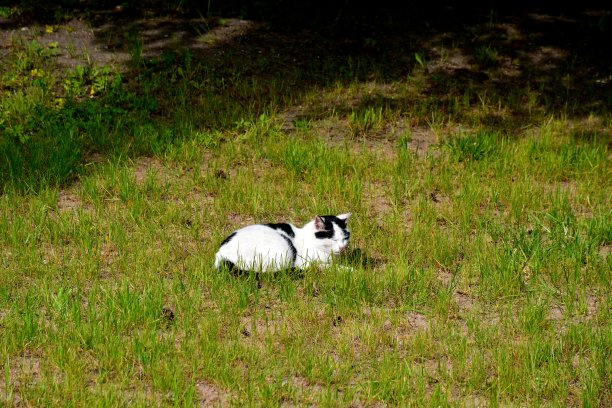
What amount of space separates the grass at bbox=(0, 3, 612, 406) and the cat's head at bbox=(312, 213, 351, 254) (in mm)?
185

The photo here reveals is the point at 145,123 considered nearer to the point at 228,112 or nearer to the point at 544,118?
the point at 228,112

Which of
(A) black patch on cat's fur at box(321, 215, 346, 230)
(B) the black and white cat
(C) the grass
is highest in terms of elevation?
(A) black patch on cat's fur at box(321, 215, 346, 230)

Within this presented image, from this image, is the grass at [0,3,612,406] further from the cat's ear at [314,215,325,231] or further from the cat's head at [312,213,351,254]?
the cat's ear at [314,215,325,231]

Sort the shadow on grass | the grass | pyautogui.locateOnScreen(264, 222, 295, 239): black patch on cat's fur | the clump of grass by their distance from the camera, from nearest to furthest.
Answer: the grass, pyautogui.locateOnScreen(264, 222, 295, 239): black patch on cat's fur, the clump of grass, the shadow on grass

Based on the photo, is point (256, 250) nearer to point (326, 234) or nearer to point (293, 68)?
point (326, 234)

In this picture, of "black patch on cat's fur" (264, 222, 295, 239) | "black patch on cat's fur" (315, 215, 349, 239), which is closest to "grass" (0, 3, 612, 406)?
"black patch on cat's fur" (315, 215, 349, 239)

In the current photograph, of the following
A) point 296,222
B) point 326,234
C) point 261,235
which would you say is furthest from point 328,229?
point 296,222

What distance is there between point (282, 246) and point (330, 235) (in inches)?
16.2

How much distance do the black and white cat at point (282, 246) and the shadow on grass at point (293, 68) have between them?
270 centimetres

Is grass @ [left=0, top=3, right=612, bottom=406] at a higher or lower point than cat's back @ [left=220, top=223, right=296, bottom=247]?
lower

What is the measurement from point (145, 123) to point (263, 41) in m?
2.51

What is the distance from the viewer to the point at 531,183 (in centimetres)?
839

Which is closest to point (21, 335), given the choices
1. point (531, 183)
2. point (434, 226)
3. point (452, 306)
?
point (452, 306)

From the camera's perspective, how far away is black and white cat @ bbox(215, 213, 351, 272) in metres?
6.30
